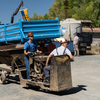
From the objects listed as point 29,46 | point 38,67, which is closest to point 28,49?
point 29,46

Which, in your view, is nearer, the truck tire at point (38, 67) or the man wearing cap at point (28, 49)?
the truck tire at point (38, 67)

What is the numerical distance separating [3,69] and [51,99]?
341 centimetres

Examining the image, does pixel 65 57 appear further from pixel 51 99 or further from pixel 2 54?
pixel 2 54

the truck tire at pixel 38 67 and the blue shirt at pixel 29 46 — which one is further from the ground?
the blue shirt at pixel 29 46

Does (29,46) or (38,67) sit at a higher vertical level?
(29,46)

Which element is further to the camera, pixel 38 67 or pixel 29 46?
pixel 29 46

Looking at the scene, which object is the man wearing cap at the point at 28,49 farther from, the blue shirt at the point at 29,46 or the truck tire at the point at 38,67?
the truck tire at the point at 38,67

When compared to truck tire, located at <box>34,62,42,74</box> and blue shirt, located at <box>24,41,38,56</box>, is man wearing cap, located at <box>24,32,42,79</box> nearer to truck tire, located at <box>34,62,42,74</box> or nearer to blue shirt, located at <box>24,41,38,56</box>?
blue shirt, located at <box>24,41,38,56</box>

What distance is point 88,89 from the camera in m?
7.25

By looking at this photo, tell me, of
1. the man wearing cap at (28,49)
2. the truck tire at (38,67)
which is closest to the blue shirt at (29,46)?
the man wearing cap at (28,49)

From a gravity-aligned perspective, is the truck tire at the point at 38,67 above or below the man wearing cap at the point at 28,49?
below

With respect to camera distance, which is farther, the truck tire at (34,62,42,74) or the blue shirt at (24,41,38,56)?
the blue shirt at (24,41,38,56)

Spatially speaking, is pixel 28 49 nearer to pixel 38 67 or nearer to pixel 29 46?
pixel 29 46

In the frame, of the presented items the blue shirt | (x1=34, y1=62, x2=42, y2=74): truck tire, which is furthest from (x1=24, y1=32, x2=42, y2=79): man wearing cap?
(x1=34, y1=62, x2=42, y2=74): truck tire
